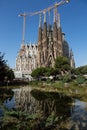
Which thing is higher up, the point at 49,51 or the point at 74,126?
the point at 49,51

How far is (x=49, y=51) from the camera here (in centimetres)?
14712

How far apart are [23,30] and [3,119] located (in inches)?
6612

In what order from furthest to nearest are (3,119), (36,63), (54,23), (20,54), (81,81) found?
(20,54)
(36,63)
(54,23)
(81,81)
(3,119)

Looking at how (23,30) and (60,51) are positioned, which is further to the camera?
(23,30)

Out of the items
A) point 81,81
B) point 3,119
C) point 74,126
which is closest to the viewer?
point 3,119

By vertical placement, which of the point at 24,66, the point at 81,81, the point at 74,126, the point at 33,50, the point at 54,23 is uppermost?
the point at 54,23

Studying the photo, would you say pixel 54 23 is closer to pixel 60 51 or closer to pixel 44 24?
pixel 44 24

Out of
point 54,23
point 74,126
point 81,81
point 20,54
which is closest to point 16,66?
point 20,54

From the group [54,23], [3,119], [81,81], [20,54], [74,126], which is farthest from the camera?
[20,54]

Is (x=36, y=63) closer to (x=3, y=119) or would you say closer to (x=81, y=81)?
(x=81, y=81)

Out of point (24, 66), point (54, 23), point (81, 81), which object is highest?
point (54, 23)

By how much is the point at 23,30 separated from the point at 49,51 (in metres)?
42.1

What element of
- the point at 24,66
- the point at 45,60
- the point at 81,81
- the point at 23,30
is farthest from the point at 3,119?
the point at 23,30

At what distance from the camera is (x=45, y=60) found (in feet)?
474
